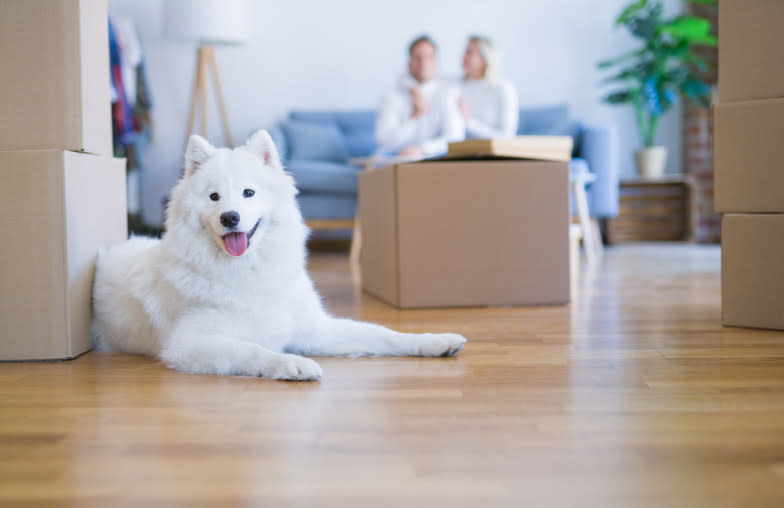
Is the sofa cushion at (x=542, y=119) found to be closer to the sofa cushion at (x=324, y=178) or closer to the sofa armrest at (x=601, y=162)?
the sofa armrest at (x=601, y=162)

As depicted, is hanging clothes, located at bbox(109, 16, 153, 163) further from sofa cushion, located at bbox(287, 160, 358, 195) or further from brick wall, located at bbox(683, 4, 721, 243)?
brick wall, located at bbox(683, 4, 721, 243)

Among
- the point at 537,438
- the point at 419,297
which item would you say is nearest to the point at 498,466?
the point at 537,438

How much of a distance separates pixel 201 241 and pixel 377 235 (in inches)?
47.3

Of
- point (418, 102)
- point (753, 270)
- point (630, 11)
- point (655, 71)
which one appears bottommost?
point (753, 270)

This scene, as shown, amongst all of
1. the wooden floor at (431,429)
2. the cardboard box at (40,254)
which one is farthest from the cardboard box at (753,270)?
the cardboard box at (40,254)

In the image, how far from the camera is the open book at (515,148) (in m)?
2.69

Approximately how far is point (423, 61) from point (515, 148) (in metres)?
1.45

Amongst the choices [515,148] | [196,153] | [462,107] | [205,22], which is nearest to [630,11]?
A: [462,107]

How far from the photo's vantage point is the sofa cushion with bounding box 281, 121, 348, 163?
516cm

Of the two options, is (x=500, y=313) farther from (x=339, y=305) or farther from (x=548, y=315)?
(x=339, y=305)

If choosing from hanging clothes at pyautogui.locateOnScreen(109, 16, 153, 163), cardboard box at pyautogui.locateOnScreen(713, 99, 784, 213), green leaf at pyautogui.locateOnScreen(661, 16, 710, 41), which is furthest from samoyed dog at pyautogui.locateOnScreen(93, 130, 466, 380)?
green leaf at pyautogui.locateOnScreen(661, 16, 710, 41)

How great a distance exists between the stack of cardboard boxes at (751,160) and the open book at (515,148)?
2.23 feet

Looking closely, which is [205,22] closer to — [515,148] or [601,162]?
[601,162]

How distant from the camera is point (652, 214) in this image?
582 centimetres
